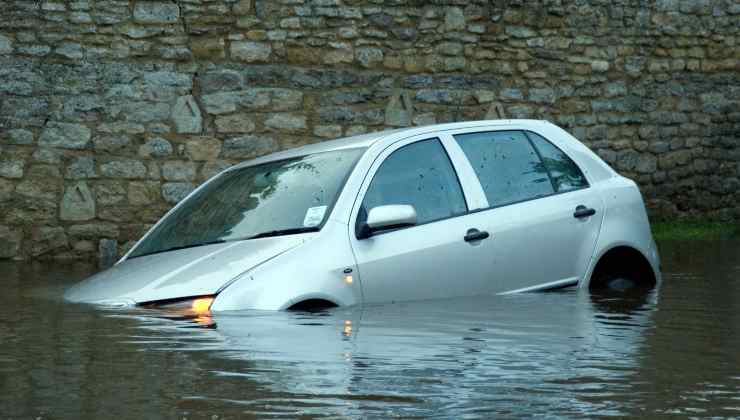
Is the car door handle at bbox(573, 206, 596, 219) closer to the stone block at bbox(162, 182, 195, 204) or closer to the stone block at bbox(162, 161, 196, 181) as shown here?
the stone block at bbox(162, 182, 195, 204)

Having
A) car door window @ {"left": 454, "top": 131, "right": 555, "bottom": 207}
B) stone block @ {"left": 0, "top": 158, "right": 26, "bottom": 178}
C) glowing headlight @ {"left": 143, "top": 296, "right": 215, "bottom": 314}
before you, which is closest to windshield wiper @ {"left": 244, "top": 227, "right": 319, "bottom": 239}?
glowing headlight @ {"left": 143, "top": 296, "right": 215, "bottom": 314}

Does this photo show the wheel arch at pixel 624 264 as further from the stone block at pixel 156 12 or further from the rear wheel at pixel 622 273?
the stone block at pixel 156 12

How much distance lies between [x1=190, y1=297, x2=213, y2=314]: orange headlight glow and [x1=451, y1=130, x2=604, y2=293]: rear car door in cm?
168

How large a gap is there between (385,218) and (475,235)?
2.17 feet

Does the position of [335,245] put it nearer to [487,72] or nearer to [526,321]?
[526,321]

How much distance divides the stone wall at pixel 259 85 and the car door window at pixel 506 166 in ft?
22.4

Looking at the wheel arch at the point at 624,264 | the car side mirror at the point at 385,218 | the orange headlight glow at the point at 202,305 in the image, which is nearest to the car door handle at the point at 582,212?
the wheel arch at the point at 624,264

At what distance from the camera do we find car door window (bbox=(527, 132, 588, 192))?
8.84 meters

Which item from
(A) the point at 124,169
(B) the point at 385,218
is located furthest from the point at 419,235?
(A) the point at 124,169

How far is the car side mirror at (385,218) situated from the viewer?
25.0ft

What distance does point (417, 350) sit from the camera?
6375mm

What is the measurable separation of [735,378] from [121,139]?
10050 mm

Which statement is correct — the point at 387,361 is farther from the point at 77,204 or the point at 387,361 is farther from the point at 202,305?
the point at 77,204

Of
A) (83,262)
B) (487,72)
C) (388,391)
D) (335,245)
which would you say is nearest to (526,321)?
(335,245)
